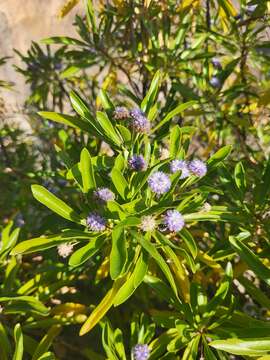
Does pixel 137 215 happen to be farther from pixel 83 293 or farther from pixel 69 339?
pixel 69 339

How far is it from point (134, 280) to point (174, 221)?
0.19m

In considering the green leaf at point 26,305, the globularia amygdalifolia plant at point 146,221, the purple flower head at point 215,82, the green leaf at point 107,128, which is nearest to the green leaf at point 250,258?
the globularia amygdalifolia plant at point 146,221

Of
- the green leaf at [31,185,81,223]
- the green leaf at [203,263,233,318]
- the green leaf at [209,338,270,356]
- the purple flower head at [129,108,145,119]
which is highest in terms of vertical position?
the purple flower head at [129,108,145,119]

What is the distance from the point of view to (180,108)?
1587mm

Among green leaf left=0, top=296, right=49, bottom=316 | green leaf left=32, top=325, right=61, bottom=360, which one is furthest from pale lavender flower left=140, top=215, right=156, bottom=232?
green leaf left=32, top=325, right=61, bottom=360

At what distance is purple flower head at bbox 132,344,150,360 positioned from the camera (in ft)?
5.23

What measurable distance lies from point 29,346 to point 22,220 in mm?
842

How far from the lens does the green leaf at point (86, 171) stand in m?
1.29

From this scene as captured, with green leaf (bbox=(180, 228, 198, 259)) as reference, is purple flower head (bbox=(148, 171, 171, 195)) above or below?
above

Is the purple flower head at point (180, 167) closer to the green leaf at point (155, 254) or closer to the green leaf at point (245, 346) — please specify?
the green leaf at point (155, 254)

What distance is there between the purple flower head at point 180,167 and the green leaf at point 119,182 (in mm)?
176

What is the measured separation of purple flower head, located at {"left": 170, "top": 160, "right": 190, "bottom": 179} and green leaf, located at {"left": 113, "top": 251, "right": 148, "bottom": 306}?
26 cm

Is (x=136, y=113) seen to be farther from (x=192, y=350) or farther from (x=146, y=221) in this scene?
(x=192, y=350)

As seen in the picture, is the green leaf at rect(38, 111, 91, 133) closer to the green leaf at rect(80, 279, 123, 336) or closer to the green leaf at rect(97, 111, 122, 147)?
the green leaf at rect(97, 111, 122, 147)
